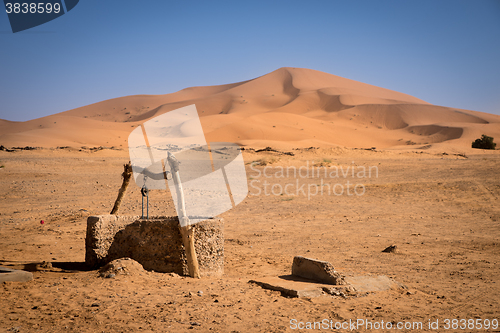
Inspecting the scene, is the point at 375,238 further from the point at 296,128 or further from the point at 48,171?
the point at 296,128

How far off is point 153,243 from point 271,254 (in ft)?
8.36

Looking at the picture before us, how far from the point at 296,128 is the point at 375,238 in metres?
39.7

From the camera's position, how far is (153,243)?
4836 millimetres

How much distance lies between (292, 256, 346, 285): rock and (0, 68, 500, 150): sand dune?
83.9 ft

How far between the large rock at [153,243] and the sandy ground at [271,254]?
230mm

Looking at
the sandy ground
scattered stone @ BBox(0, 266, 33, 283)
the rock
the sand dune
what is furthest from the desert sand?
the sand dune

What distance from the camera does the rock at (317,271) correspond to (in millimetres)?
4443

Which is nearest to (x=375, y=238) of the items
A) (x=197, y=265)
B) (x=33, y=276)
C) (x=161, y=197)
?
(x=197, y=265)

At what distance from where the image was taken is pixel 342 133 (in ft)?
163

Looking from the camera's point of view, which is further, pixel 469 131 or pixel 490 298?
pixel 469 131

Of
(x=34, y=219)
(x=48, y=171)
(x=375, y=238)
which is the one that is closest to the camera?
(x=375, y=238)

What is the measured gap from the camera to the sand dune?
40.8 meters

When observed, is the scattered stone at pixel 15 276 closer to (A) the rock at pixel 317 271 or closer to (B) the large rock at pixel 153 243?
(B) the large rock at pixel 153 243

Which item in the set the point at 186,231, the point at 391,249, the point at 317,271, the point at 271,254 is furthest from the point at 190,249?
the point at 391,249
